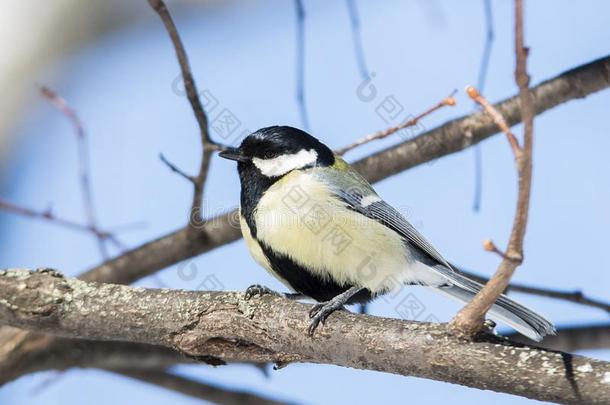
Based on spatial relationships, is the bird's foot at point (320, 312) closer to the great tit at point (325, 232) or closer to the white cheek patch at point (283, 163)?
the great tit at point (325, 232)

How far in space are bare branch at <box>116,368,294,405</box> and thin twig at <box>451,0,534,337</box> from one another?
1602 mm

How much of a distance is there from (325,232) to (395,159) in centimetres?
63

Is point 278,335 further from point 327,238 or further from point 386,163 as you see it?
point 386,163

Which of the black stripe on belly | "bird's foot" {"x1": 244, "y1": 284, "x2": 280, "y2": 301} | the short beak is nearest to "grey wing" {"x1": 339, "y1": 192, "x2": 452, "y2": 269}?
the black stripe on belly

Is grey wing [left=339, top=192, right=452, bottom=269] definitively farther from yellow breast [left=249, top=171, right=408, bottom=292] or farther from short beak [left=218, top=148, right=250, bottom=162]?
short beak [left=218, top=148, right=250, bottom=162]

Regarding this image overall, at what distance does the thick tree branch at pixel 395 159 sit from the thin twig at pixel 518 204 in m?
1.33

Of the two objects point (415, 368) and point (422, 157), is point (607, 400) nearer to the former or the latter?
point (415, 368)

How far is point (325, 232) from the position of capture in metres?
2.60

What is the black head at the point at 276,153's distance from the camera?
2910mm

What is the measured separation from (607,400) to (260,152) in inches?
63.5

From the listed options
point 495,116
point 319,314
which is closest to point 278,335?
point 319,314

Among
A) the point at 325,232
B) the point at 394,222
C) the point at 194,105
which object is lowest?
the point at 325,232

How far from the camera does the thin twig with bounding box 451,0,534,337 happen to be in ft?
4.04

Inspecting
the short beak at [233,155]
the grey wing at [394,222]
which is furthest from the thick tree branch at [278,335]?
the short beak at [233,155]
